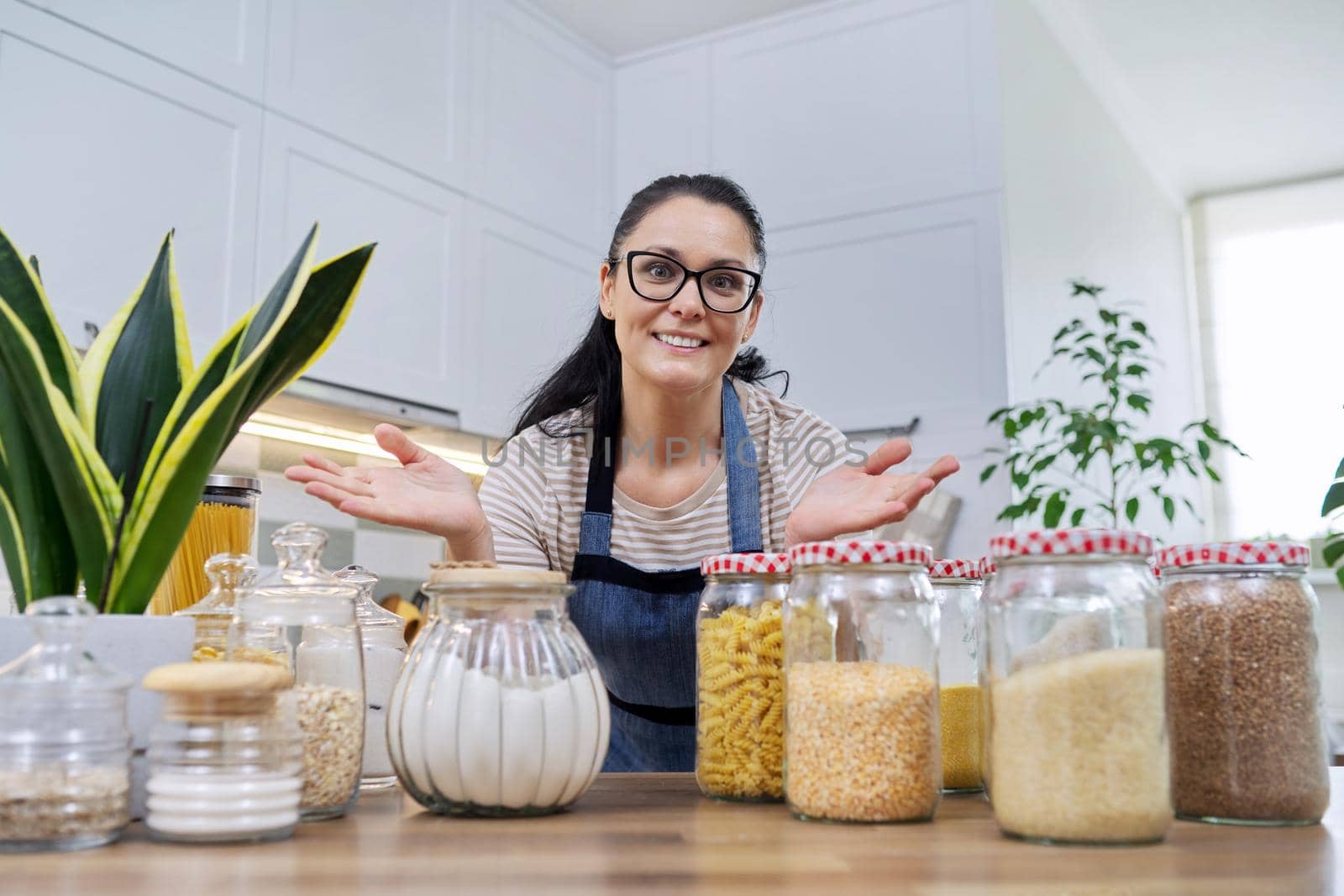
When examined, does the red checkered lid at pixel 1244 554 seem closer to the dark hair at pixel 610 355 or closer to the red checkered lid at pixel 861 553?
the red checkered lid at pixel 861 553

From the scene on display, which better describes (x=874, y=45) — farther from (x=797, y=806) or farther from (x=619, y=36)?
(x=797, y=806)

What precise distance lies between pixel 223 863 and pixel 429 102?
105 inches

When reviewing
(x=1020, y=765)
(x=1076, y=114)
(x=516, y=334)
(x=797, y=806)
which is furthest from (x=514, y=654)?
(x=1076, y=114)

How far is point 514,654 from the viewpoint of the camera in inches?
28.0

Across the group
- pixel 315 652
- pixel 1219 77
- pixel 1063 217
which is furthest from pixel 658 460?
pixel 1219 77

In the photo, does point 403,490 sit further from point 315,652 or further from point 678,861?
point 678,861

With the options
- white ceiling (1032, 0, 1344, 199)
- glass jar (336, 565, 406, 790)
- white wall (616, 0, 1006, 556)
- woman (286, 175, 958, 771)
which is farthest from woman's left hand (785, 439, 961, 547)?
white ceiling (1032, 0, 1344, 199)

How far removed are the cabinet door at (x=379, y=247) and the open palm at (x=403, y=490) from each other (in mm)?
1496

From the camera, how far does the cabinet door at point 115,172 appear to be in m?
2.09

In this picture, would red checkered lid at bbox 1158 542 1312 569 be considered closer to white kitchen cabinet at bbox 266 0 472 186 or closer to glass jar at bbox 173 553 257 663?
glass jar at bbox 173 553 257 663

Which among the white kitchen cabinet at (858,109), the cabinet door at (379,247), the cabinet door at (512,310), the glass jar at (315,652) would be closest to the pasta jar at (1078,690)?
the glass jar at (315,652)

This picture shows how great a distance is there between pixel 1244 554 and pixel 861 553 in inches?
8.8

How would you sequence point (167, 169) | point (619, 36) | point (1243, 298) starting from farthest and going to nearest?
1. point (1243, 298)
2. point (619, 36)
3. point (167, 169)

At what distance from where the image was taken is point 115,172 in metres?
2.24
